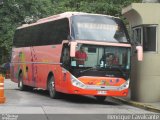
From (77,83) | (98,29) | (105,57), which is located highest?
(98,29)

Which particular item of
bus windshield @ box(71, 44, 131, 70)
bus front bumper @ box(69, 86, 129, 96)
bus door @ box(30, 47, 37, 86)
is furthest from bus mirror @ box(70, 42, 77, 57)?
bus door @ box(30, 47, 37, 86)

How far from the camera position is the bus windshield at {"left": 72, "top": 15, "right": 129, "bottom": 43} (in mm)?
19484

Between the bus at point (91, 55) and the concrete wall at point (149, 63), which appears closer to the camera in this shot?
the bus at point (91, 55)

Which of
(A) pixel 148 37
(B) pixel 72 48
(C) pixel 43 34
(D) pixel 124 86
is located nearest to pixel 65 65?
(B) pixel 72 48

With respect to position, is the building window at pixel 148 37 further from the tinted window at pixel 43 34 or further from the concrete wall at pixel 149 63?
the tinted window at pixel 43 34

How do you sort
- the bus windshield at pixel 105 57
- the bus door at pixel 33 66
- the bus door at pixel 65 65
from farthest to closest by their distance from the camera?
the bus door at pixel 33 66 → the bus door at pixel 65 65 → the bus windshield at pixel 105 57

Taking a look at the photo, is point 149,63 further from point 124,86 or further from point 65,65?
point 65,65

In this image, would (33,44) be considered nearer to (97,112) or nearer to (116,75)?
(116,75)

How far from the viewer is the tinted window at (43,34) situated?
20.6 meters

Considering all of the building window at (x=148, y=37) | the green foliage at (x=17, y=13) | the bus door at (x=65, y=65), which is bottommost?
the bus door at (x=65, y=65)

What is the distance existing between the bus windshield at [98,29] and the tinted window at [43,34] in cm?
59

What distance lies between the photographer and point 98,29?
19766 millimetres

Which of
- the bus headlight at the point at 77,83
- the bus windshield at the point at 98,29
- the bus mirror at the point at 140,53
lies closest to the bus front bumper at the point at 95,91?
the bus headlight at the point at 77,83

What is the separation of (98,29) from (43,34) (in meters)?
4.63
